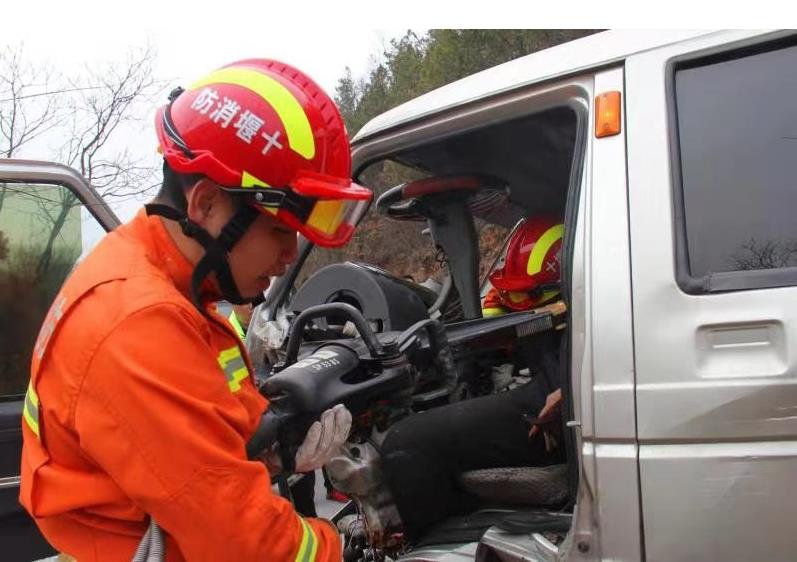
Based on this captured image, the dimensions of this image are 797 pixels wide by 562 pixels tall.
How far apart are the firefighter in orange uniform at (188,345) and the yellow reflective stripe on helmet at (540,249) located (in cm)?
163

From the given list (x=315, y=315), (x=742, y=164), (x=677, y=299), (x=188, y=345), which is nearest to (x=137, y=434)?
(x=188, y=345)

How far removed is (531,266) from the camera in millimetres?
3090

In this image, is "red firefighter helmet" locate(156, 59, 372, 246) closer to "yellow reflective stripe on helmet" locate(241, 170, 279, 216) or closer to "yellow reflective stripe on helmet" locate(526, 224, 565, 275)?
"yellow reflective stripe on helmet" locate(241, 170, 279, 216)

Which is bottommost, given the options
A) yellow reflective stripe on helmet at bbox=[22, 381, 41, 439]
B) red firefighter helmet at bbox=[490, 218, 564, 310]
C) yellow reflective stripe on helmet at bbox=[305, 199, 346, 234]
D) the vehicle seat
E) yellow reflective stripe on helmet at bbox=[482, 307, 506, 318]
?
the vehicle seat

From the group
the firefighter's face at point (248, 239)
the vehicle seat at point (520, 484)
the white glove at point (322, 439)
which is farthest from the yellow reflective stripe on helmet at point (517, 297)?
the firefighter's face at point (248, 239)

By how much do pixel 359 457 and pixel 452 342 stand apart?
21.5 inches

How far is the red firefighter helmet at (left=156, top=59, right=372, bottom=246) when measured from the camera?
140 cm

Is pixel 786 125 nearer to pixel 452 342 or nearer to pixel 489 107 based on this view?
pixel 489 107

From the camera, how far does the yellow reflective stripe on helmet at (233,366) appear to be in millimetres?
1483

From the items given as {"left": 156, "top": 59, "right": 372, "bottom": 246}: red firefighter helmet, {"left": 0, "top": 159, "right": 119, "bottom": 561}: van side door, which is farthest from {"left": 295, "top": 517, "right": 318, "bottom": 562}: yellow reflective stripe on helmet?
{"left": 0, "top": 159, "right": 119, "bottom": 561}: van side door

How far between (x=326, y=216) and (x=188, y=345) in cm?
45

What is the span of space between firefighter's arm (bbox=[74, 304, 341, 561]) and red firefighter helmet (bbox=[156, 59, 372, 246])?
33 centimetres

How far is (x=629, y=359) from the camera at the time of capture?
167cm

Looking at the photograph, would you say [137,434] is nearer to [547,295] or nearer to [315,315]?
[315,315]
